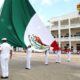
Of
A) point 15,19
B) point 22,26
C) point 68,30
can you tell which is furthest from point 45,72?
point 68,30

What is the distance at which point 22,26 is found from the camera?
696 inches

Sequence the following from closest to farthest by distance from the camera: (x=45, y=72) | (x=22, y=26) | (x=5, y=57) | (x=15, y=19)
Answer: (x=5, y=57), (x=45, y=72), (x=15, y=19), (x=22, y=26)

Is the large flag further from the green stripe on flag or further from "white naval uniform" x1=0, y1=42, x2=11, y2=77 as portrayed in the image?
"white naval uniform" x1=0, y1=42, x2=11, y2=77

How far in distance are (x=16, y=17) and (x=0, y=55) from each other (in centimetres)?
485

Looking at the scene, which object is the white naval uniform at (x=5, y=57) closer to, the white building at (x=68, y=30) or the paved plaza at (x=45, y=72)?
the paved plaza at (x=45, y=72)

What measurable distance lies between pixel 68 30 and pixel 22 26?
5363cm

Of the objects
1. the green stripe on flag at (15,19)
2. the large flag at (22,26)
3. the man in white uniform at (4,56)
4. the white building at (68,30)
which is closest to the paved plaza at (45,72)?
the man in white uniform at (4,56)

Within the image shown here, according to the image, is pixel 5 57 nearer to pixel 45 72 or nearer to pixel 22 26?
pixel 45 72

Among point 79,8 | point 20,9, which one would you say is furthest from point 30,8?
point 79,8

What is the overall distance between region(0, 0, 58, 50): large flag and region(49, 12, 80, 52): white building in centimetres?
4837

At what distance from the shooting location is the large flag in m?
16.4

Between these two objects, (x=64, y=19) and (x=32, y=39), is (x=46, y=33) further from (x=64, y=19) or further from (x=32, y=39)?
(x=64, y=19)

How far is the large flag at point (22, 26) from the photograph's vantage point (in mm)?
16438

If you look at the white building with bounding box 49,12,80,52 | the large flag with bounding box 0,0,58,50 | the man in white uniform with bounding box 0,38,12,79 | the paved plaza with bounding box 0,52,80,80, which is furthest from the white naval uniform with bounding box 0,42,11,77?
the white building with bounding box 49,12,80,52
